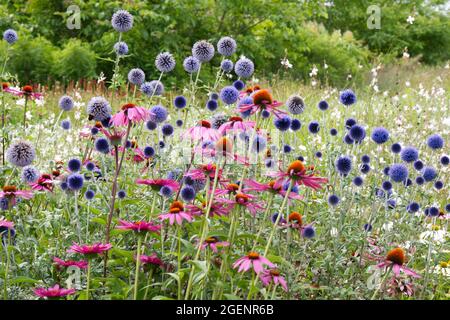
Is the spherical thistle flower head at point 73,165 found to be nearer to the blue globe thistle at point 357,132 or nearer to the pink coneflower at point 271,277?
the pink coneflower at point 271,277

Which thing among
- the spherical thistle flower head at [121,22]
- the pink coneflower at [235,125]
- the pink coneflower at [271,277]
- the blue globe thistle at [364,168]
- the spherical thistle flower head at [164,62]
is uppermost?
the spherical thistle flower head at [121,22]

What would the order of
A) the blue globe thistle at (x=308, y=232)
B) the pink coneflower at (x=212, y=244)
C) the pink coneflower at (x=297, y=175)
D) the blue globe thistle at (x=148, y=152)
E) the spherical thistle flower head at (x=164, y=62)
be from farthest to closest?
the spherical thistle flower head at (x=164, y=62), the blue globe thistle at (x=148, y=152), the blue globe thistle at (x=308, y=232), the pink coneflower at (x=212, y=244), the pink coneflower at (x=297, y=175)

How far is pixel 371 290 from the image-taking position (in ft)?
7.88

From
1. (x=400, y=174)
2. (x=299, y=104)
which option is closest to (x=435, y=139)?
(x=400, y=174)

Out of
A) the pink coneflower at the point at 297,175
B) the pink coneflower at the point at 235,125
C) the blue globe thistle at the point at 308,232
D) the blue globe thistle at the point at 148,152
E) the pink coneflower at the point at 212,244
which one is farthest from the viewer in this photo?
the blue globe thistle at the point at 148,152

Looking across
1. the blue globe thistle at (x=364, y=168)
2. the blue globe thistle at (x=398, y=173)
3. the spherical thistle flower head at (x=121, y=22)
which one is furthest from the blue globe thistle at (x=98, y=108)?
the blue globe thistle at (x=364, y=168)

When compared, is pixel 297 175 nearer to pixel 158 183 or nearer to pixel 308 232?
pixel 308 232

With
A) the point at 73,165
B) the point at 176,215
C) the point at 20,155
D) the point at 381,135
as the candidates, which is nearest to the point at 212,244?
the point at 176,215

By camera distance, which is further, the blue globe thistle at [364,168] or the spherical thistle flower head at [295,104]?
the blue globe thistle at [364,168]

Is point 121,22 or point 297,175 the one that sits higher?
point 121,22

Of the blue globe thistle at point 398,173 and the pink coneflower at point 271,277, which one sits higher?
the blue globe thistle at point 398,173

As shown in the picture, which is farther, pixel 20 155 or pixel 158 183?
pixel 20 155

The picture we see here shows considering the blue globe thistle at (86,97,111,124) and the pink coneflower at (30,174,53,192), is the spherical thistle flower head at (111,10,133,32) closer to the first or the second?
the blue globe thistle at (86,97,111,124)
